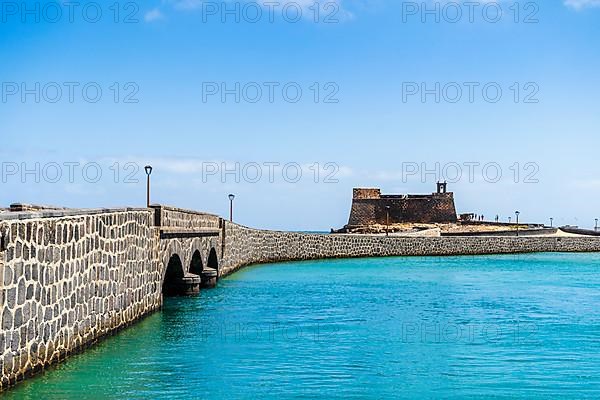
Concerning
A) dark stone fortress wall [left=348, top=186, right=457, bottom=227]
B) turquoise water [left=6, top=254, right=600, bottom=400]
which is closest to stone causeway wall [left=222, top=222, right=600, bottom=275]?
turquoise water [left=6, top=254, right=600, bottom=400]

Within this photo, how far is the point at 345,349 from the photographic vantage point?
1473 centimetres

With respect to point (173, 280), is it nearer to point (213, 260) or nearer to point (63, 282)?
point (213, 260)

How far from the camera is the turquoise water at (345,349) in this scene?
36.7 feet

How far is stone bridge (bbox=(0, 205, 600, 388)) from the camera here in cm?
977

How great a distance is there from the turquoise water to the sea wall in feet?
1.15

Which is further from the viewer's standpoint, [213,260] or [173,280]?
[213,260]

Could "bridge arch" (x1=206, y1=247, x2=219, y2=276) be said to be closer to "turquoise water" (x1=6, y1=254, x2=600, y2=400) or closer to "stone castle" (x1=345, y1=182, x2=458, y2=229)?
"turquoise water" (x1=6, y1=254, x2=600, y2=400)

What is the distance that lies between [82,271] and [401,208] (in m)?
83.3

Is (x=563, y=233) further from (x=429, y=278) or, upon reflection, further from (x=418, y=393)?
(x=418, y=393)

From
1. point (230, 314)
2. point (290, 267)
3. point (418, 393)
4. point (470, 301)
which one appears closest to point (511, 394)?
point (418, 393)

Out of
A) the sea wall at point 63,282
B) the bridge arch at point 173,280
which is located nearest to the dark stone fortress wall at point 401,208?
the bridge arch at point 173,280

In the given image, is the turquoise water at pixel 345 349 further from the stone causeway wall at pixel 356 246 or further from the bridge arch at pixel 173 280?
the stone causeway wall at pixel 356 246

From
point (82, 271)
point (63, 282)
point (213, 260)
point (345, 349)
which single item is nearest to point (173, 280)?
point (213, 260)

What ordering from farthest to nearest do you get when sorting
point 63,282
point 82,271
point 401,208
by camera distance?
point 401,208 → point 82,271 → point 63,282
